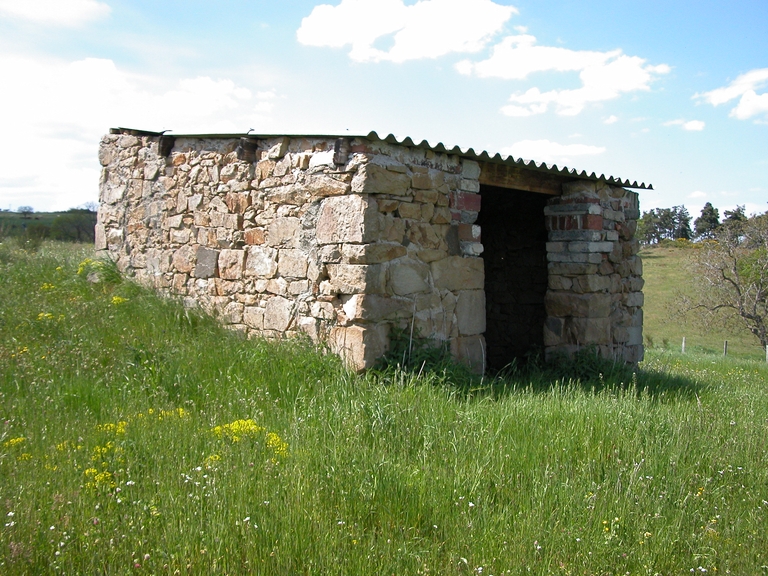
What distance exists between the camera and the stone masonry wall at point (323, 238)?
571cm

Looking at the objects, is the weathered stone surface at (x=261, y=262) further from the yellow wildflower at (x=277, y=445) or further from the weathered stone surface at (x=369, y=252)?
the yellow wildflower at (x=277, y=445)

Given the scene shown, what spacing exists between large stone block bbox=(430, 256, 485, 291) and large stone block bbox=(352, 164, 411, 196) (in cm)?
91

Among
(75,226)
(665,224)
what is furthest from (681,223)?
(75,226)

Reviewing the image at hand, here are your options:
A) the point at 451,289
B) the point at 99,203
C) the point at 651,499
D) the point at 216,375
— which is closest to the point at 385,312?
the point at 451,289

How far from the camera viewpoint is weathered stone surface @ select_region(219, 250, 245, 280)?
6.73 metres

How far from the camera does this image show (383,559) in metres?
2.97

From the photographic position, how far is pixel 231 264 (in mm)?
6840

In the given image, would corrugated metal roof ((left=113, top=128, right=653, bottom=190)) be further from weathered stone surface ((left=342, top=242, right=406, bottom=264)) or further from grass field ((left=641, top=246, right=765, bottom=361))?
grass field ((left=641, top=246, right=765, bottom=361))

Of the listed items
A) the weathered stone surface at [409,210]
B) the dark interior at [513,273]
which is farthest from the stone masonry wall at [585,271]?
the weathered stone surface at [409,210]

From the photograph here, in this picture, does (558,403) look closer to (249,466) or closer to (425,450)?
(425,450)

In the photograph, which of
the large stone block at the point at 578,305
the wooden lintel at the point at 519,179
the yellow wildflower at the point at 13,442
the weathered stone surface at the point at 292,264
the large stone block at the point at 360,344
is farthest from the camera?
the large stone block at the point at 578,305

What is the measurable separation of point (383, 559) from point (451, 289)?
377 centimetres

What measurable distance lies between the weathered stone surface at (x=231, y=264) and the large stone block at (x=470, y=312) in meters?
2.30

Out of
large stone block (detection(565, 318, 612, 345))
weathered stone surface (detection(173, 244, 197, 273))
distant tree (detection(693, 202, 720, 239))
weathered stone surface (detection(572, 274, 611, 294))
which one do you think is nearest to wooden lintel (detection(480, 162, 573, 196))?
weathered stone surface (detection(572, 274, 611, 294))
